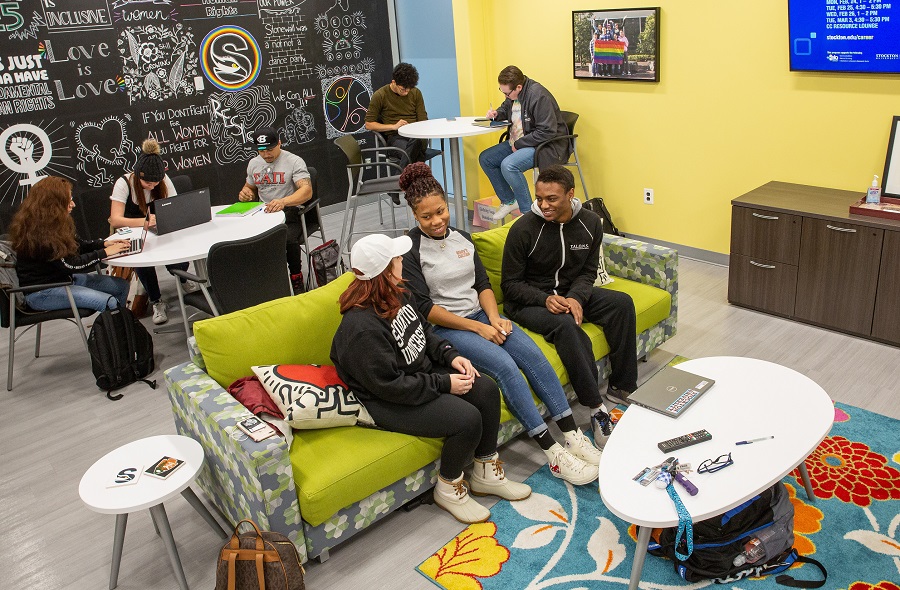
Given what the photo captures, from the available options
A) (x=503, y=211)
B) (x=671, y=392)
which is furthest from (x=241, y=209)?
(x=671, y=392)

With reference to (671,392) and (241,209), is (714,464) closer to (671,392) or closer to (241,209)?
(671,392)

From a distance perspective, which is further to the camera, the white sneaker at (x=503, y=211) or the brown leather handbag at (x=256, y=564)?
the white sneaker at (x=503, y=211)

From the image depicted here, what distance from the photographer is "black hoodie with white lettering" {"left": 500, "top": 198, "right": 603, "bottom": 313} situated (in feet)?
11.9

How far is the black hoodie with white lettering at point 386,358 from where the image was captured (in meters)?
2.80

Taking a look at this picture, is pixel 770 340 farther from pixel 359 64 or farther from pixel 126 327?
pixel 359 64

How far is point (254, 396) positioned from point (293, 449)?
0.24m

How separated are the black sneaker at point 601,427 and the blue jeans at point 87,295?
9.17 ft

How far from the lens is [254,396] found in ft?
9.30

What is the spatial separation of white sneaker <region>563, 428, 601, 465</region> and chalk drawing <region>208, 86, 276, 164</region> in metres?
4.60

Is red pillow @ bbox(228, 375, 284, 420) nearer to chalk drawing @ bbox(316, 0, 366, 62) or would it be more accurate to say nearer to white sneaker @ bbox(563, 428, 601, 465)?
white sneaker @ bbox(563, 428, 601, 465)

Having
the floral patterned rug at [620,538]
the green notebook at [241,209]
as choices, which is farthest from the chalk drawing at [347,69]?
the floral patterned rug at [620,538]

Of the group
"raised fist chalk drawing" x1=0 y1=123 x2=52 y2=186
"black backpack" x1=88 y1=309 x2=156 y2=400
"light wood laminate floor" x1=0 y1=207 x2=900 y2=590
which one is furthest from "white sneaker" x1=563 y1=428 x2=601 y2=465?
"raised fist chalk drawing" x1=0 y1=123 x2=52 y2=186

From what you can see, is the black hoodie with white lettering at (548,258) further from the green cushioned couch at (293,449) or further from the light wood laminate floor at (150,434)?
the light wood laminate floor at (150,434)

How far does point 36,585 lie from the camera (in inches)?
113
